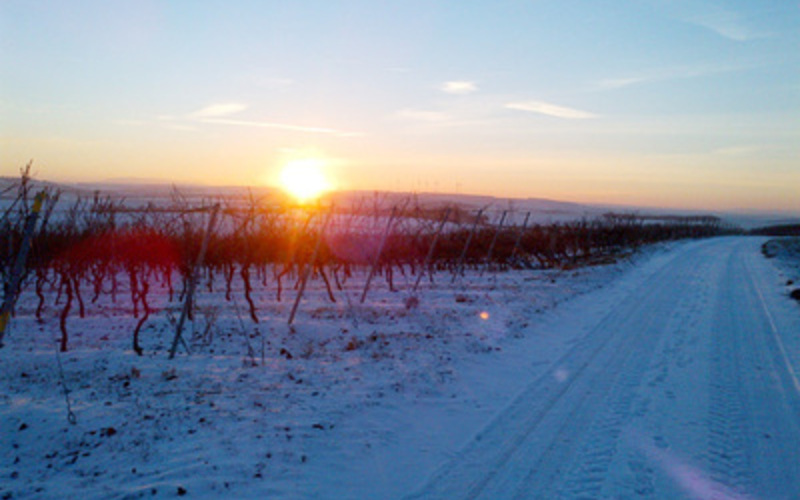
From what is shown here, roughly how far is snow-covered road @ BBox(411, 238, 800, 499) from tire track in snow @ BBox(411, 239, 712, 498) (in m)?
0.02

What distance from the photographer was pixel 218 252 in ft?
50.5

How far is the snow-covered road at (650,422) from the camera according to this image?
13.8ft

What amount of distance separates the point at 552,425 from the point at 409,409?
1559mm

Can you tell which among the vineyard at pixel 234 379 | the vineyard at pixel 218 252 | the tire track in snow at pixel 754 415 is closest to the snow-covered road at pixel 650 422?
the tire track in snow at pixel 754 415

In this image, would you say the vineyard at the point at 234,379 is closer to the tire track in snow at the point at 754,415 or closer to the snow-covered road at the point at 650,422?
the snow-covered road at the point at 650,422

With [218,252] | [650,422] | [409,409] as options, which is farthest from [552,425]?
[218,252]

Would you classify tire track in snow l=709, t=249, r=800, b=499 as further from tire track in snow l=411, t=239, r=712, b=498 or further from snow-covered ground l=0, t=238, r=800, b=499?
tire track in snow l=411, t=239, r=712, b=498

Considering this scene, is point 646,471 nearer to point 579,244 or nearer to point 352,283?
point 352,283

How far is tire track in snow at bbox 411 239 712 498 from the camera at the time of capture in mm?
4191

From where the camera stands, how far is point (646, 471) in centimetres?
441

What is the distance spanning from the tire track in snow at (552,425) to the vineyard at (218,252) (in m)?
4.55

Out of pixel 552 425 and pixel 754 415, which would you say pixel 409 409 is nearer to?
pixel 552 425

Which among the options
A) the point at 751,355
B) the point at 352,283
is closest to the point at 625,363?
the point at 751,355

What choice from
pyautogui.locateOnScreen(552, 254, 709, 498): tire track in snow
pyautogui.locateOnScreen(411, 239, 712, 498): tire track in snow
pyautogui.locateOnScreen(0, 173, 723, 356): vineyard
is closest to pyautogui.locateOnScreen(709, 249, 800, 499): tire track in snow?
pyautogui.locateOnScreen(552, 254, 709, 498): tire track in snow
